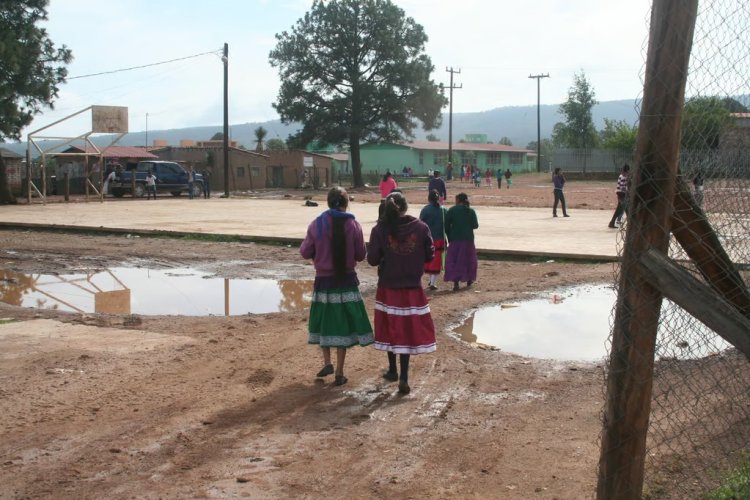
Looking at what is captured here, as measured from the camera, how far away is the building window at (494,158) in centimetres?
10656

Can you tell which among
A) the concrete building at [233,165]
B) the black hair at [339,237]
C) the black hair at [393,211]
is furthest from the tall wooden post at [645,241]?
the concrete building at [233,165]

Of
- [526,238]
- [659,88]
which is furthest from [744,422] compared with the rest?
[526,238]

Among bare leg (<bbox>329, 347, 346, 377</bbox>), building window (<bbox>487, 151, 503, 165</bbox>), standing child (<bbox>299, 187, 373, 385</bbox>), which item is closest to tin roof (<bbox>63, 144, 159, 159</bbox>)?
building window (<bbox>487, 151, 503, 165</bbox>)

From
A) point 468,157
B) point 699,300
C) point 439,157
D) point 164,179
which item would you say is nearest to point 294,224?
point 699,300

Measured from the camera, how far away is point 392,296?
692cm

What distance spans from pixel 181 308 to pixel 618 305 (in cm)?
863

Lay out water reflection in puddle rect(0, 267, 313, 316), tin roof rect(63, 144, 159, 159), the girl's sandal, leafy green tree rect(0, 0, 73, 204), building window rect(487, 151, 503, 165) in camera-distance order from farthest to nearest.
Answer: building window rect(487, 151, 503, 165)
tin roof rect(63, 144, 159, 159)
leafy green tree rect(0, 0, 73, 204)
water reflection in puddle rect(0, 267, 313, 316)
the girl's sandal

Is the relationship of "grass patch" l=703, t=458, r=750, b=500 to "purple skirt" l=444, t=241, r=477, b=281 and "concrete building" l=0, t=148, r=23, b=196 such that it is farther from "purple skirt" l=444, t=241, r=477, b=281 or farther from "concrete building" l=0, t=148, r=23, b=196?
"concrete building" l=0, t=148, r=23, b=196

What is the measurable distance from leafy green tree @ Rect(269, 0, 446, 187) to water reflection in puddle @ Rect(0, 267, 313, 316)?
1911 inches

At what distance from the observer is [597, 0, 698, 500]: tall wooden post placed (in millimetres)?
3281

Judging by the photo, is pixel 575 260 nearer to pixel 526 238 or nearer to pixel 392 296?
pixel 526 238

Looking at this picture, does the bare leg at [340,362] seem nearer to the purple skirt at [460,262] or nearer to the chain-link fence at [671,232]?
A: the chain-link fence at [671,232]

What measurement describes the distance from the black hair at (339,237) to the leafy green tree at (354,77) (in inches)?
2173

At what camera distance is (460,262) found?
12.0 m
